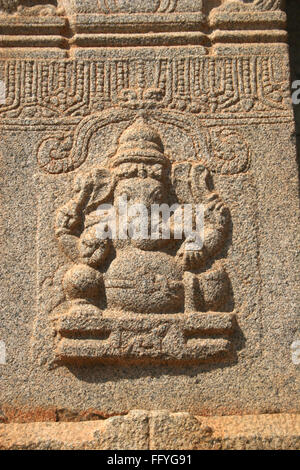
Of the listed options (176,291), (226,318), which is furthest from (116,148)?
(226,318)

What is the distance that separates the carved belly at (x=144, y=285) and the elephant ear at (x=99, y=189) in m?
0.35

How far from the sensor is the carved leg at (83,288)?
110 inches

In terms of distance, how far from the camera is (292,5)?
4.59 metres

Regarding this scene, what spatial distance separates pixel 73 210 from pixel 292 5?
287cm

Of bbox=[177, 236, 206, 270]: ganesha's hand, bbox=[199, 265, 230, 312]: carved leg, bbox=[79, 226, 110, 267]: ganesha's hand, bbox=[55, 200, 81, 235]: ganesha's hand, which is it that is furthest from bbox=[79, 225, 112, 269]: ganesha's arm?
bbox=[199, 265, 230, 312]: carved leg

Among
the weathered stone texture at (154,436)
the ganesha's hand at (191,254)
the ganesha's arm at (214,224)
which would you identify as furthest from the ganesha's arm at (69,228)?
the weathered stone texture at (154,436)

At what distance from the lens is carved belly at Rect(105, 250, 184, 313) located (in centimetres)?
279

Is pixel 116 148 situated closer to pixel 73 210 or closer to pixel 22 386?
pixel 73 210

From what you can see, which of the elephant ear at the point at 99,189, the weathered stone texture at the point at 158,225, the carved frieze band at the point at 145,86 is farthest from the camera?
the carved frieze band at the point at 145,86

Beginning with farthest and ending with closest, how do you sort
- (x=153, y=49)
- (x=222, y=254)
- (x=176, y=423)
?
(x=153, y=49)
(x=222, y=254)
(x=176, y=423)

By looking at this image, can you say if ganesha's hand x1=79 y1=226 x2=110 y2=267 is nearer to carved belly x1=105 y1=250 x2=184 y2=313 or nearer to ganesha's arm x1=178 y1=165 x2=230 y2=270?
carved belly x1=105 y1=250 x2=184 y2=313

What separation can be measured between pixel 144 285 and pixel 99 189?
590mm

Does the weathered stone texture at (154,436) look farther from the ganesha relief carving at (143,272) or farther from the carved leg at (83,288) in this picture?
the carved leg at (83,288)

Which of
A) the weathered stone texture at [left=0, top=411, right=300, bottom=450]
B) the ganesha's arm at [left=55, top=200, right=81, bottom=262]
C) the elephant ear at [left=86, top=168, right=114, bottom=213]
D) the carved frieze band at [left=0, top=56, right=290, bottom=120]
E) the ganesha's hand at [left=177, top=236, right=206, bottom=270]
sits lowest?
the weathered stone texture at [left=0, top=411, right=300, bottom=450]
